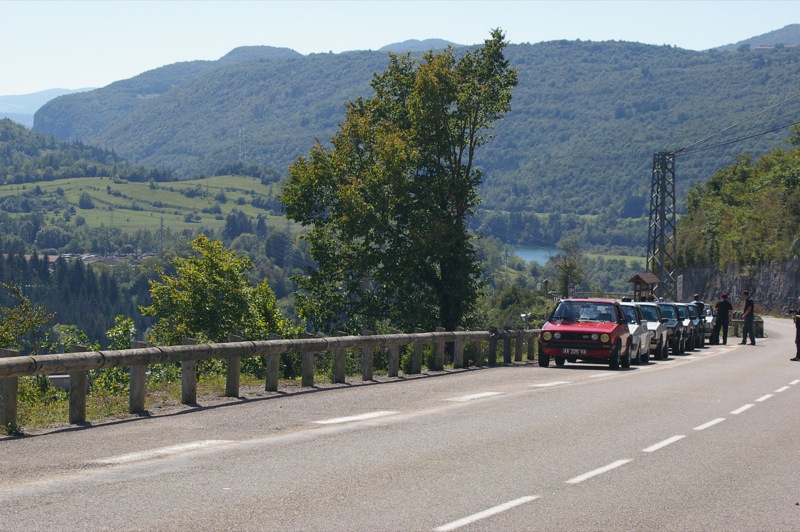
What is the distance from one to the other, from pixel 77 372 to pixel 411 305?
2719 centimetres

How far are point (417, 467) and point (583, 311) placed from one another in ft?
58.6

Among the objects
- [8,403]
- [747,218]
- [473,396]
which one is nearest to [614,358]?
[473,396]

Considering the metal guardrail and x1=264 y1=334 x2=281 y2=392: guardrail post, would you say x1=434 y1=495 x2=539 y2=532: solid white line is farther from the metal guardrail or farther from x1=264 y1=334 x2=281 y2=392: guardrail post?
x1=264 y1=334 x2=281 y2=392: guardrail post

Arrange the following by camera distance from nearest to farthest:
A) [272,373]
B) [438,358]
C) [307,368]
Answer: [272,373] → [307,368] → [438,358]

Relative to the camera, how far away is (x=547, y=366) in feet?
87.5

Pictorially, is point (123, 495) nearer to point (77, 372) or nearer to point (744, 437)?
point (77, 372)

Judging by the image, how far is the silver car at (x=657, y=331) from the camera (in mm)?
32719

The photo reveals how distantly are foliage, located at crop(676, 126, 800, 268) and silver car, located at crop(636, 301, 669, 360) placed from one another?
5600 cm

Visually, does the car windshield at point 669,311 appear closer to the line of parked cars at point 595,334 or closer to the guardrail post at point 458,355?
the line of parked cars at point 595,334

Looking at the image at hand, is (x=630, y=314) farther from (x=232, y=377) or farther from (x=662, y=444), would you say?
A: (x=662, y=444)

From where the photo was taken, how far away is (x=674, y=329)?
3750 centimetres

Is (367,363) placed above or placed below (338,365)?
below

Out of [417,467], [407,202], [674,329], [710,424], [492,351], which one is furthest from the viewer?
[407,202]

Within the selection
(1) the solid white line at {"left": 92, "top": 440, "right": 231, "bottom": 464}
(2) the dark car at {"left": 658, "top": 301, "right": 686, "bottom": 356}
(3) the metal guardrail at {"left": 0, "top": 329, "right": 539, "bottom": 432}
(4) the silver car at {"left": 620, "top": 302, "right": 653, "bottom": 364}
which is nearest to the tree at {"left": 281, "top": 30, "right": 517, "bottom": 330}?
(2) the dark car at {"left": 658, "top": 301, "right": 686, "bottom": 356}
